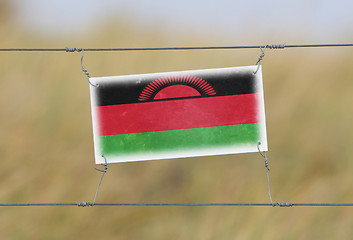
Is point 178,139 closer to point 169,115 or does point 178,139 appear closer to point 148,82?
point 169,115

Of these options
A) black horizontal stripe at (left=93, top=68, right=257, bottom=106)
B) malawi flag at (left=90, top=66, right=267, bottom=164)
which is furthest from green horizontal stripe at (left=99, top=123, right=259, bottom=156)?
black horizontal stripe at (left=93, top=68, right=257, bottom=106)

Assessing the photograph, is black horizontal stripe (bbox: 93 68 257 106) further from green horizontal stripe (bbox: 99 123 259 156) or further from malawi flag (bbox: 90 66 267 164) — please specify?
green horizontal stripe (bbox: 99 123 259 156)

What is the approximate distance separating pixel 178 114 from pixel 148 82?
11.8 inches

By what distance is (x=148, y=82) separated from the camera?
2863mm

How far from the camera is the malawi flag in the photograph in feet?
9.37

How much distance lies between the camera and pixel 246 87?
9.39 ft

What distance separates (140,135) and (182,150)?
305 mm

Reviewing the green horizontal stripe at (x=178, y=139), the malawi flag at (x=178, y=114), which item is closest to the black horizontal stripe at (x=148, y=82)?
the malawi flag at (x=178, y=114)

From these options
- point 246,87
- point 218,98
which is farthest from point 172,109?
point 246,87

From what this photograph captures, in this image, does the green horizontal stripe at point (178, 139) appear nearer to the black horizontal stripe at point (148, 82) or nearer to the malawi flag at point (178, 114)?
the malawi flag at point (178, 114)

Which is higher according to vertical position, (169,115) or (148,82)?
(148,82)

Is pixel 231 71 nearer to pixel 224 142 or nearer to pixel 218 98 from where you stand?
pixel 218 98

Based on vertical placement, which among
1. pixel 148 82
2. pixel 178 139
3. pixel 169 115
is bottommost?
pixel 178 139

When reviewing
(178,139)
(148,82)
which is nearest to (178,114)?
(178,139)
